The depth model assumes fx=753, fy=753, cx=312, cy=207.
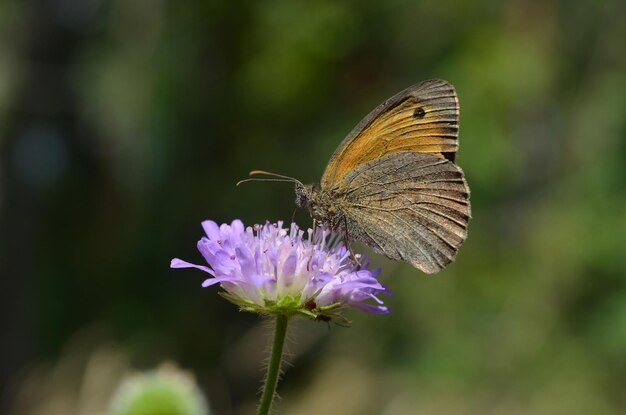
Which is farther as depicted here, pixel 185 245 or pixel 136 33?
pixel 136 33

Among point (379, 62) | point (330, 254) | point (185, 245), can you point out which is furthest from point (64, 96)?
point (330, 254)

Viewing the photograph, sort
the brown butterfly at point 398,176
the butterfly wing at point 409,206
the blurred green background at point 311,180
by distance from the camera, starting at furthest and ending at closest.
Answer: the blurred green background at point 311,180 → the brown butterfly at point 398,176 → the butterfly wing at point 409,206

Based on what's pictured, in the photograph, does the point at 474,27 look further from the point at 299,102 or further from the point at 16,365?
the point at 16,365

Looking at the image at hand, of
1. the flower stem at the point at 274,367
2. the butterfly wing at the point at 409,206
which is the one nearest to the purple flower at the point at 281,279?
the flower stem at the point at 274,367

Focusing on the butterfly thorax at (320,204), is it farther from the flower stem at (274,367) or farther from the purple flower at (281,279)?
the flower stem at (274,367)

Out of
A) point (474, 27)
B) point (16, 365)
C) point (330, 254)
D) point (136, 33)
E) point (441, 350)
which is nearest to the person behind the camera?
point (330, 254)

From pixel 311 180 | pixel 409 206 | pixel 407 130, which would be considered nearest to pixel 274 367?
pixel 409 206
